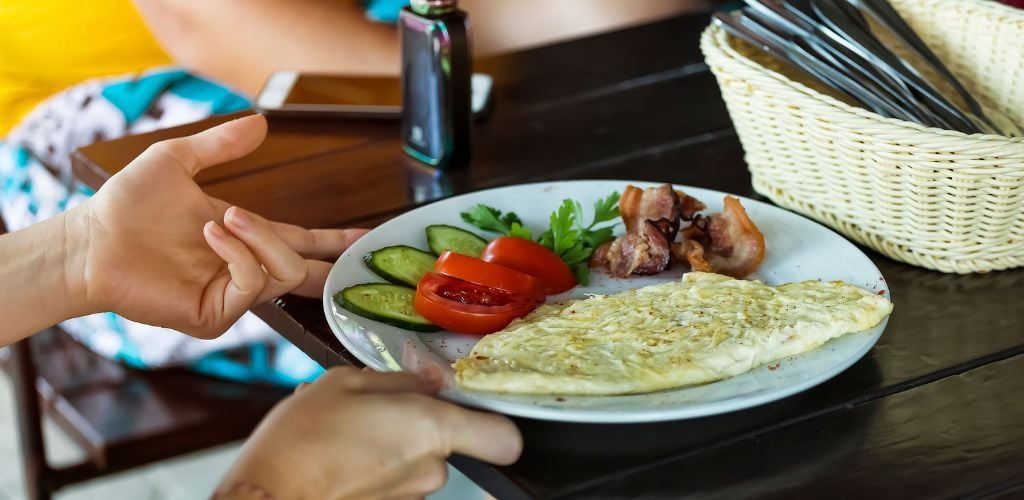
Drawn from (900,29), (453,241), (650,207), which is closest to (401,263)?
(453,241)

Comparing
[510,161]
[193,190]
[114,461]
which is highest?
[193,190]

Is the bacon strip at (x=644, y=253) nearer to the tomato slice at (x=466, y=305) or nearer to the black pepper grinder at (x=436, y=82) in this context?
the tomato slice at (x=466, y=305)

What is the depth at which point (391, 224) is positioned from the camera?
138 cm

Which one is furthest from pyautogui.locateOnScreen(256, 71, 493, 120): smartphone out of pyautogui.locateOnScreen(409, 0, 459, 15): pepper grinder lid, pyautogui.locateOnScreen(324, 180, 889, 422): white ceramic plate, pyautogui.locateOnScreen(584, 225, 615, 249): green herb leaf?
pyautogui.locateOnScreen(584, 225, 615, 249): green herb leaf

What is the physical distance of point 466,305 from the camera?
1.18 metres

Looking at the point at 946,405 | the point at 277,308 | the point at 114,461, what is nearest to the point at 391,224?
the point at 277,308

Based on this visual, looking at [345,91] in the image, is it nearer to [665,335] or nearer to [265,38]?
[265,38]

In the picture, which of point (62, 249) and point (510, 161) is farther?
point (510, 161)

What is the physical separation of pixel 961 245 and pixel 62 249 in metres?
1.02

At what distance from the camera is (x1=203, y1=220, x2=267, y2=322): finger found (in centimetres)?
121

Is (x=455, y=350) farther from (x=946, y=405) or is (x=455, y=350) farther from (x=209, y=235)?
(x=946, y=405)

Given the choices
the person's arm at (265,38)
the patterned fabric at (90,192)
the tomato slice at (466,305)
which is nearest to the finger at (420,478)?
the tomato slice at (466,305)

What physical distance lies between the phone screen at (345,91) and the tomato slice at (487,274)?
0.64 m

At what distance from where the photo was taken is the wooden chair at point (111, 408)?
1843 millimetres
